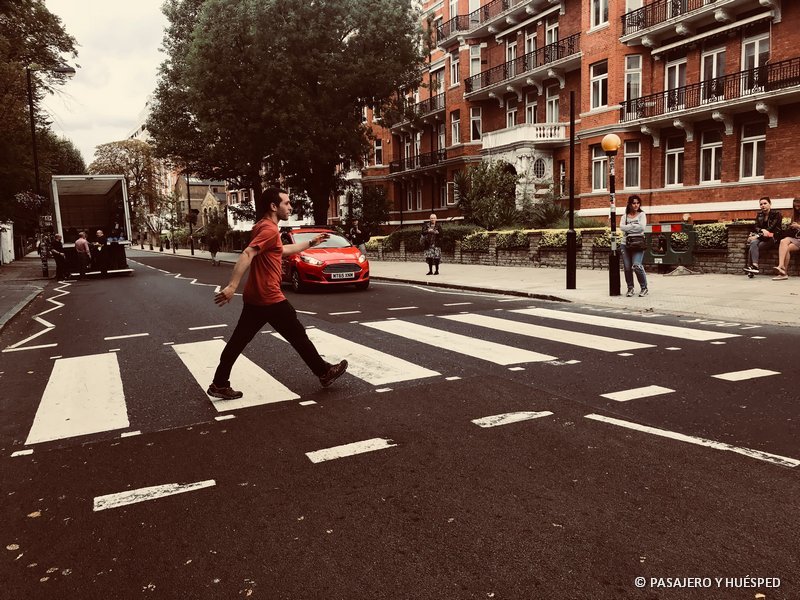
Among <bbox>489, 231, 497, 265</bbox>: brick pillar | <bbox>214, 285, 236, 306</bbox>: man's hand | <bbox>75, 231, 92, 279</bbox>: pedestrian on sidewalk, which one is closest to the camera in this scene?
<bbox>214, 285, 236, 306</bbox>: man's hand

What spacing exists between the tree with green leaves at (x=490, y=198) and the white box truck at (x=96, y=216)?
537 inches

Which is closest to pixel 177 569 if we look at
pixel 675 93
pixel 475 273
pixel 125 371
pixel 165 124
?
pixel 125 371

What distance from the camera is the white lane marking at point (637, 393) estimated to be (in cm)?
530

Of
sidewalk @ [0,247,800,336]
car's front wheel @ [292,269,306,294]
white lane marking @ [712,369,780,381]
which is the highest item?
car's front wheel @ [292,269,306,294]

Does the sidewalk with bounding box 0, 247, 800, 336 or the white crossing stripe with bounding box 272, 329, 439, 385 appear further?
the sidewalk with bounding box 0, 247, 800, 336

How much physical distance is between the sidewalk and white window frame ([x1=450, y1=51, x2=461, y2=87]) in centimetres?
2245

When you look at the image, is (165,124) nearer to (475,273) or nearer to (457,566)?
(475,273)

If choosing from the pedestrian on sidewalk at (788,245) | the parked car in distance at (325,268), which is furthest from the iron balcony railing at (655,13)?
the parked car in distance at (325,268)

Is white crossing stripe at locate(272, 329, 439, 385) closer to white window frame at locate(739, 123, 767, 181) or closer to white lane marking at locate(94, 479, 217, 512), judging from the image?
white lane marking at locate(94, 479, 217, 512)

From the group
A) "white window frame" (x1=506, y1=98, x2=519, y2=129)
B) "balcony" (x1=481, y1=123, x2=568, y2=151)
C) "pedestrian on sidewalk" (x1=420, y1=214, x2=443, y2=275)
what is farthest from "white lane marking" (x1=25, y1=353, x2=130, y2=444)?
"white window frame" (x1=506, y1=98, x2=519, y2=129)

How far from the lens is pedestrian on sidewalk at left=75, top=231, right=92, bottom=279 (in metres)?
22.7

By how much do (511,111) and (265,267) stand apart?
31805 mm

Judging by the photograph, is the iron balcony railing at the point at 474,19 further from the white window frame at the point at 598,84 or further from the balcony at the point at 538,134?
the balcony at the point at 538,134

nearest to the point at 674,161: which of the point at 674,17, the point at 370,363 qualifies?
the point at 674,17
